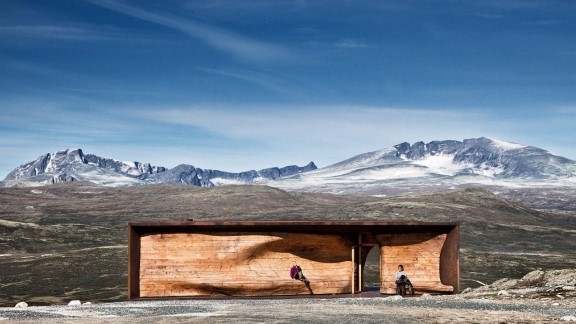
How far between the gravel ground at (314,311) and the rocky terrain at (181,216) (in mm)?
18425

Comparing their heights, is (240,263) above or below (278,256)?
below

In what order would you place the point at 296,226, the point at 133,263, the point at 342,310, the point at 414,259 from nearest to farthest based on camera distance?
the point at 342,310, the point at 133,263, the point at 296,226, the point at 414,259

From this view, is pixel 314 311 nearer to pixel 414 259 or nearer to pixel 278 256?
pixel 278 256

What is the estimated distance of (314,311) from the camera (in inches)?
819

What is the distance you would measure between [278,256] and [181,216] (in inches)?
3984

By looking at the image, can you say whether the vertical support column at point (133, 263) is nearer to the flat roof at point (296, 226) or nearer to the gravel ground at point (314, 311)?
the flat roof at point (296, 226)

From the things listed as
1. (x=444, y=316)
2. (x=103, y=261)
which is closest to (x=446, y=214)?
(x=103, y=261)

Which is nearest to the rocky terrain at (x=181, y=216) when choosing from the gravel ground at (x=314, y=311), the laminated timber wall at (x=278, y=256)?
the laminated timber wall at (x=278, y=256)

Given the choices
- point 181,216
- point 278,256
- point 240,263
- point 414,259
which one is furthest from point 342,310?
point 181,216

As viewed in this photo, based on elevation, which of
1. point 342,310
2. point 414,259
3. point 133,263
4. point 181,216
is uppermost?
point 181,216

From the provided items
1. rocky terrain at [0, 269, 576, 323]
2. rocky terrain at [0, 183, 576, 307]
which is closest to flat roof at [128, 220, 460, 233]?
rocky terrain at [0, 269, 576, 323]

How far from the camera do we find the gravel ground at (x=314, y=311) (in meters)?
19.0

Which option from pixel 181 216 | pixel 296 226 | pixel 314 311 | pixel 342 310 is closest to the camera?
pixel 314 311

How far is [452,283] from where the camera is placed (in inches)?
1061
